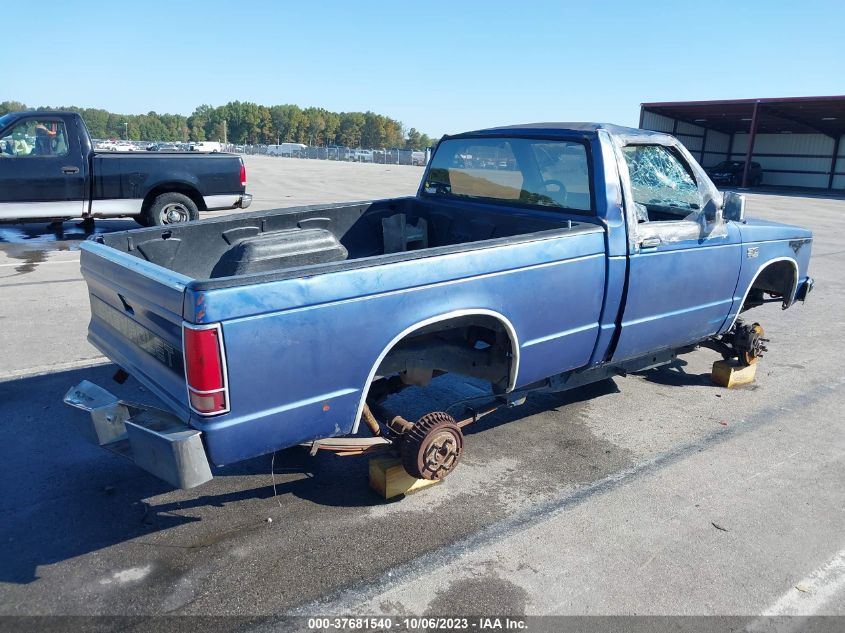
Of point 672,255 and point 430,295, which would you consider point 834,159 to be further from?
point 430,295

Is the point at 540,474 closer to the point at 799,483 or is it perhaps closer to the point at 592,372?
the point at 592,372

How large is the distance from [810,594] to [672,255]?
2.18 m

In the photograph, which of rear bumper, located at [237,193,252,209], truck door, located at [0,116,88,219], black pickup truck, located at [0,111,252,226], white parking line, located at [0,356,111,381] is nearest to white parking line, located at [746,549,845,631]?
white parking line, located at [0,356,111,381]

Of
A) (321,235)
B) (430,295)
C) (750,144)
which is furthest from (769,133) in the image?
(430,295)

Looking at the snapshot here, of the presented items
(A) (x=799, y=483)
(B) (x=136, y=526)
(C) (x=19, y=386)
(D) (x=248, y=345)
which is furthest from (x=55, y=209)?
(A) (x=799, y=483)

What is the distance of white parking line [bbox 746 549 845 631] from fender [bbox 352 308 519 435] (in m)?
1.63

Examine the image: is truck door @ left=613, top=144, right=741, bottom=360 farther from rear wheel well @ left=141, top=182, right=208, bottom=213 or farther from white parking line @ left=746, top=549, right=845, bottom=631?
rear wheel well @ left=141, top=182, right=208, bottom=213

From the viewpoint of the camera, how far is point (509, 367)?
3.83m

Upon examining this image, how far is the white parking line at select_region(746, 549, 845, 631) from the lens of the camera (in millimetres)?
2846

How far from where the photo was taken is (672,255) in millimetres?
4410

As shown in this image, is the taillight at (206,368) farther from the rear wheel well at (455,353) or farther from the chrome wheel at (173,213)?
the chrome wheel at (173,213)

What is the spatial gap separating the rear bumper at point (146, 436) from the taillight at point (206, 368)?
142mm

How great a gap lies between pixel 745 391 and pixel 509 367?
272 cm

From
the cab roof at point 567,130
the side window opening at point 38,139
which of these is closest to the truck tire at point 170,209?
the side window opening at point 38,139
